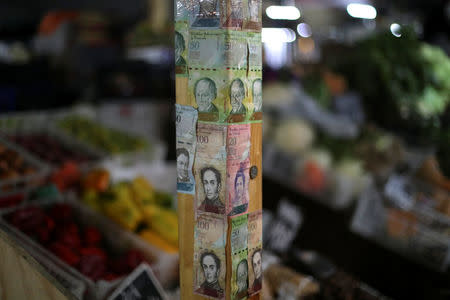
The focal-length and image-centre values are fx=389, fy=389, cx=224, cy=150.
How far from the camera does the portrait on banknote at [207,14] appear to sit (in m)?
1.00

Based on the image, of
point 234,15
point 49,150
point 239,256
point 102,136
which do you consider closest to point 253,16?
point 234,15

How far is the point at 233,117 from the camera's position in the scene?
40.4 inches

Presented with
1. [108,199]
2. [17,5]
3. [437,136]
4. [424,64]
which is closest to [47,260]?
[108,199]

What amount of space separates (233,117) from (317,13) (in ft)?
28.0

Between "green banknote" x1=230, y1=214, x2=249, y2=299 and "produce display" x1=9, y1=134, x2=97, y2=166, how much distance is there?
2.10 m

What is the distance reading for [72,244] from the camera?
5.99ft

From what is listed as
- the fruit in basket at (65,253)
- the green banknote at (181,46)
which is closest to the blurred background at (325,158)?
the fruit in basket at (65,253)

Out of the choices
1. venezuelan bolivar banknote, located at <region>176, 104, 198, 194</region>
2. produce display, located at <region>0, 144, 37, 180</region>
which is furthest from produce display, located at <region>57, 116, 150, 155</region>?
venezuelan bolivar banknote, located at <region>176, 104, 198, 194</region>

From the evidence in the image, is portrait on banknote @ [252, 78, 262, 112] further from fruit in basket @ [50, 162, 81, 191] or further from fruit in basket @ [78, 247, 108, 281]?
fruit in basket @ [50, 162, 81, 191]

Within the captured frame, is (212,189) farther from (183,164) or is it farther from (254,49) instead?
(254,49)

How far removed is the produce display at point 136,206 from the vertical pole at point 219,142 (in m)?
1.01

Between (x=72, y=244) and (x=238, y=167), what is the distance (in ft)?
3.77

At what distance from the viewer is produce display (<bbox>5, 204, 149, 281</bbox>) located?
173 centimetres

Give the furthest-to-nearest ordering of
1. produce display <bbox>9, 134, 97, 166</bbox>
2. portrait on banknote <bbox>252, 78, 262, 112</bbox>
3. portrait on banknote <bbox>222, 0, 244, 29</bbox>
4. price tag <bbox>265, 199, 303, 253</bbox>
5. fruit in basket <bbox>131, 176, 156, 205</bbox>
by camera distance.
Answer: produce display <bbox>9, 134, 97, 166</bbox>
price tag <bbox>265, 199, 303, 253</bbox>
fruit in basket <bbox>131, 176, 156, 205</bbox>
portrait on banknote <bbox>252, 78, 262, 112</bbox>
portrait on banknote <bbox>222, 0, 244, 29</bbox>
